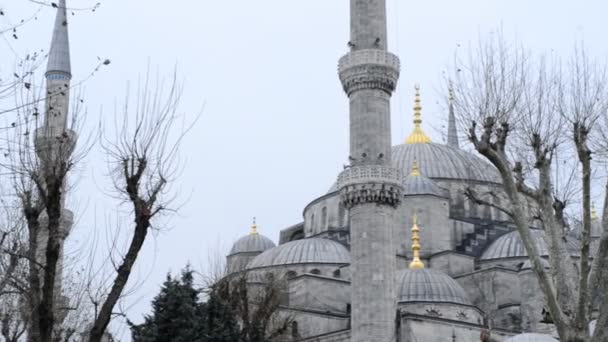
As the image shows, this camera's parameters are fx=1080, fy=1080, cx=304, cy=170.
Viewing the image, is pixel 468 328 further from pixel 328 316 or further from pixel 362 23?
pixel 362 23

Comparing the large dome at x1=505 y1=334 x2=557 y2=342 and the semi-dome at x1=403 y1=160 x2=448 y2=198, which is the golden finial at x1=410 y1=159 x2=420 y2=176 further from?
the large dome at x1=505 y1=334 x2=557 y2=342

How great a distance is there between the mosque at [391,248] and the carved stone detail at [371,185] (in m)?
0.03

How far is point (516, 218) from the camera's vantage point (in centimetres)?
1112

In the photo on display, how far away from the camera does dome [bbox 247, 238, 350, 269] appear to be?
33969 millimetres

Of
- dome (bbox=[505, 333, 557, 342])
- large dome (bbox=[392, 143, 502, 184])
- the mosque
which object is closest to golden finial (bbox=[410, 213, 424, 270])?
the mosque

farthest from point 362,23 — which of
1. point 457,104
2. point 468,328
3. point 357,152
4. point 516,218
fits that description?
point 516,218

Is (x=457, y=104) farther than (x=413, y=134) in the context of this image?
No

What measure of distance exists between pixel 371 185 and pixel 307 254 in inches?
371

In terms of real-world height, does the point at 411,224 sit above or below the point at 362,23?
below

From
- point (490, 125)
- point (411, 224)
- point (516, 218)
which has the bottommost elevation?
point (516, 218)

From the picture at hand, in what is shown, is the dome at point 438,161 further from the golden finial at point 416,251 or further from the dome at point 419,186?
the golden finial at point 416,251

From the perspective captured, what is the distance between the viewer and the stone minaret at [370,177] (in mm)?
24531

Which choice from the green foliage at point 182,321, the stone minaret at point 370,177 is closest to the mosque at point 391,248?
the stone minaret at point 370,177

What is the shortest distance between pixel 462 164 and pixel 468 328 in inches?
439
